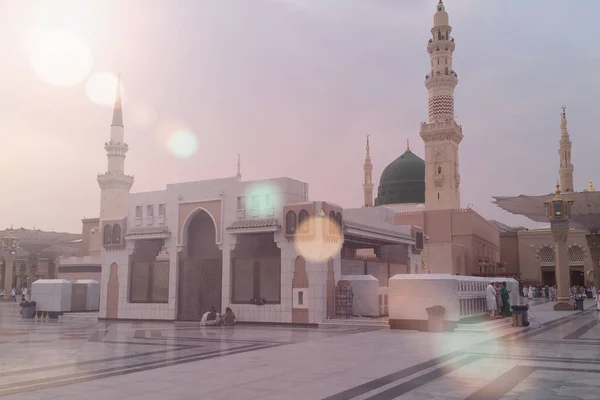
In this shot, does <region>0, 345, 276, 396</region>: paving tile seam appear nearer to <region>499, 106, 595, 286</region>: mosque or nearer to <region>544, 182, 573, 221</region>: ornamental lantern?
<region>544, 182, 573, 221</region>: ornamental lantern

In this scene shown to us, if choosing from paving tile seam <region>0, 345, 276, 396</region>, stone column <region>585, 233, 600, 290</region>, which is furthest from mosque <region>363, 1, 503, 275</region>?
paving tile seam <region>0, 345, 276, 396</region>

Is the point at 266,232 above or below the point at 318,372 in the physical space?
above

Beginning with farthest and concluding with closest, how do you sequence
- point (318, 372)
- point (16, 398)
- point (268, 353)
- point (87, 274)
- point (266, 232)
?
point (87, 274) < point (266, 232) < point (268, 353) < point (318, 372) < point (16, 398)

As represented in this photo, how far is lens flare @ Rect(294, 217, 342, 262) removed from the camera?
22.2 m

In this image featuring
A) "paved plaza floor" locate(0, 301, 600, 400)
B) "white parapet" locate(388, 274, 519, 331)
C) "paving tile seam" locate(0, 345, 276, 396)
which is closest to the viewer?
"paved plaza floor" locate(0, 301, 600, 400)

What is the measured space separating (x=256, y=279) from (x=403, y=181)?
45.6 m

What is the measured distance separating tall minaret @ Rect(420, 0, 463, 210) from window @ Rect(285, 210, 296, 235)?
36.4 meters

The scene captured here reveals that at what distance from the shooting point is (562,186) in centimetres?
5769

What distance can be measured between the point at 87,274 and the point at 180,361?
160ft

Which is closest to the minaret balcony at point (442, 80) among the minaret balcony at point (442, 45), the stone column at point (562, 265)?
the minaret balcony at point (442, 45)

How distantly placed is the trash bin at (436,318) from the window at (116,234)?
649 inches

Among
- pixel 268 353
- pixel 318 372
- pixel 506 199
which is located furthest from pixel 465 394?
pixel 506 199

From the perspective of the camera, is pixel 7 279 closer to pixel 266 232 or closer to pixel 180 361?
pixel 266 232

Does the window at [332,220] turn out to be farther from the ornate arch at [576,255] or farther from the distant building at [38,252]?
the ornate arch at [576,255]
